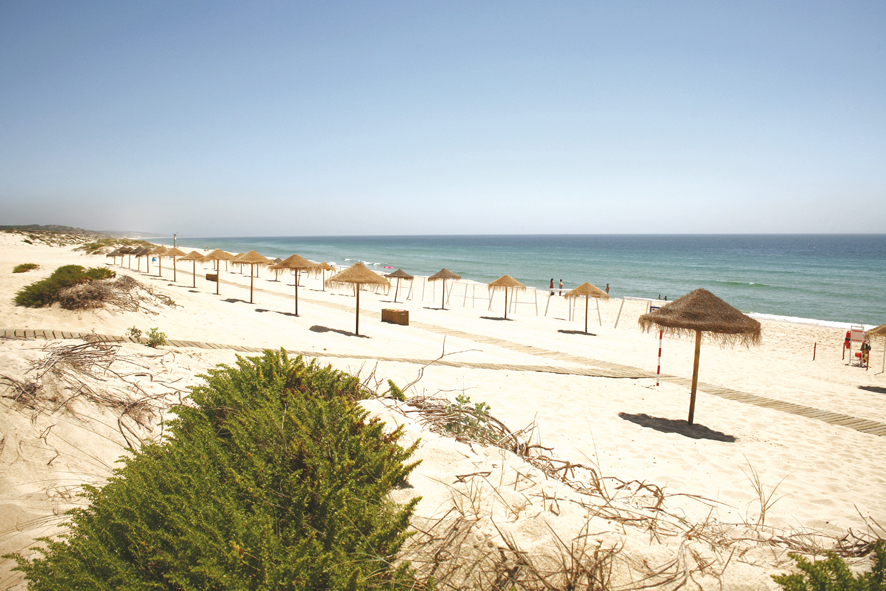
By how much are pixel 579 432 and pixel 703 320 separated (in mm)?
3064

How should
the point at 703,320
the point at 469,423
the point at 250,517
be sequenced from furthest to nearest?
the point at 703,320
the point at 469,423
the point at 250,517

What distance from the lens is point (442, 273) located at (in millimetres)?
22031

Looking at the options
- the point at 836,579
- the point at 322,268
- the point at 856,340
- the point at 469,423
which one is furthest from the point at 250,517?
the point at 856,340

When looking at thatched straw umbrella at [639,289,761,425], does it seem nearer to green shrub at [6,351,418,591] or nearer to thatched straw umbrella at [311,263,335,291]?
green shrub at [6,351,418,591]

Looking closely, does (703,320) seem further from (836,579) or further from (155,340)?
(155,340)

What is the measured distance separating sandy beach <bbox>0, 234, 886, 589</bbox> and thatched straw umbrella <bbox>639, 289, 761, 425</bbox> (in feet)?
4.58

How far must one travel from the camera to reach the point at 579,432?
20.5 feet

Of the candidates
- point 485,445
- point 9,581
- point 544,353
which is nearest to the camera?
point 9,581

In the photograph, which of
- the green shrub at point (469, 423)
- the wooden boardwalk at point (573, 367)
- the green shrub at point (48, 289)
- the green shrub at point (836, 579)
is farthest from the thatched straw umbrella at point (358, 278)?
the green shrub at point (836, 579)

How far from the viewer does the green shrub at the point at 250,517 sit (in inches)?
71.4

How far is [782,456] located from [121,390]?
8.40 m

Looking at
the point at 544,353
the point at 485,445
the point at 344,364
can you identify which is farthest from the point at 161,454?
the point at 544,353

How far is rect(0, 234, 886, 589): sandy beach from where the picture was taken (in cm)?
248

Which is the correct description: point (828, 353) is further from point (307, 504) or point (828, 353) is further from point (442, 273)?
point (307, 504)
